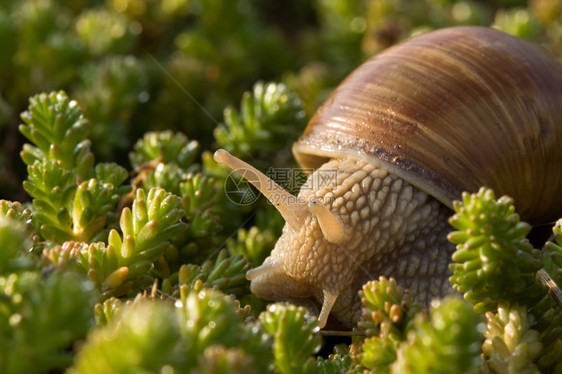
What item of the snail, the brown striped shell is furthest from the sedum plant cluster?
the brown striped shell

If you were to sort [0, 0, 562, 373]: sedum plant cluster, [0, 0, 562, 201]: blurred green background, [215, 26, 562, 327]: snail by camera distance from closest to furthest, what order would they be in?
1. [0, 0, 562, 373]: sedum plant cluster
2. [215, 26, 562, 327]: snail
3. [0, 0, 562, 201]: blurred green background

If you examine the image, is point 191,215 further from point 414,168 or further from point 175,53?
point 175,53

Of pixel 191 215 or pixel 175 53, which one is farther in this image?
pixel 175 53

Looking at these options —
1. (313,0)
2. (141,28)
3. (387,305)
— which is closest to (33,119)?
(387,305)

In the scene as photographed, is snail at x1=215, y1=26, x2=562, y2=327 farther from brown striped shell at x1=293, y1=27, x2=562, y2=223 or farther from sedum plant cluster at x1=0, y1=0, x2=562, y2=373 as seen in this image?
sedum plant cluster at x1=0, y1=0, x2=562, y2=373

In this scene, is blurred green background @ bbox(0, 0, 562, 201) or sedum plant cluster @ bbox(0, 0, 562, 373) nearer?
sedum plant cluster @ bbox(0, 0, 562, 373)

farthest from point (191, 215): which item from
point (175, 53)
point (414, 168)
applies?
point (175, 53)

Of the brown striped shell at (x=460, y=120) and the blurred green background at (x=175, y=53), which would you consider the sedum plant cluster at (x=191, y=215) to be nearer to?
the blurred green background at (x=175, y=53)

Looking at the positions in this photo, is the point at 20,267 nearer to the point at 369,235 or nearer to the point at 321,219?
the point at 321,219
